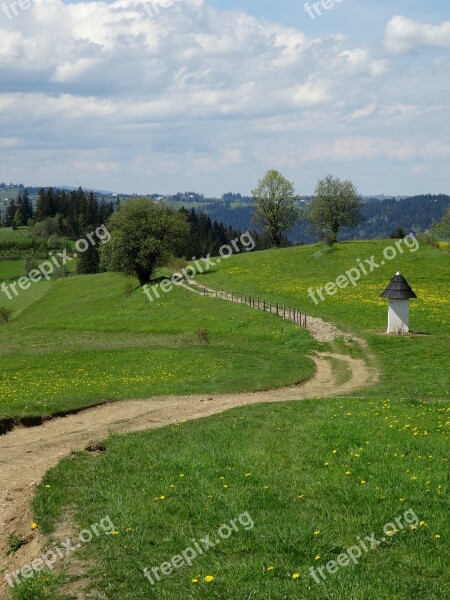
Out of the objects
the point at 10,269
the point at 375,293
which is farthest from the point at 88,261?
the point at 375,293

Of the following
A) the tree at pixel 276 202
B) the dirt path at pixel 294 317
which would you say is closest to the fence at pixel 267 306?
the dirt path at pixel 294 317

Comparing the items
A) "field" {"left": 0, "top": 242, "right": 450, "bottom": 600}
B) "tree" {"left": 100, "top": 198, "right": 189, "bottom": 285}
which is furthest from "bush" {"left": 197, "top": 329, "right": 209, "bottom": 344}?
"tree" {"left": 100, "top": 198, "right": 189, "bottom": 285}

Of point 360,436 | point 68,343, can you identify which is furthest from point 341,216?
point 360,436

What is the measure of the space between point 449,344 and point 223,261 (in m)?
61.9

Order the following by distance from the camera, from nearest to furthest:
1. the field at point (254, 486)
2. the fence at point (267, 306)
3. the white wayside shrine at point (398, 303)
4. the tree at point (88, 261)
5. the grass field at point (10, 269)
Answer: the field at point (254, 486), the white wayside shrine at point (398, 303), the fence at point (267, 306), the tree at point (88, 261), the grass field at point (10, 269)

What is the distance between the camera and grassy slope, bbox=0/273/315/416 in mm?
30609

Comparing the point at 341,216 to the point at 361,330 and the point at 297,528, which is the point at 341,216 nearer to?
the point at 361,330

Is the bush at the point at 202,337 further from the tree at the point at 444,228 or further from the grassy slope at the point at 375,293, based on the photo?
the tree at the point at 444,228

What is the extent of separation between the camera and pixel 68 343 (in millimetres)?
52688

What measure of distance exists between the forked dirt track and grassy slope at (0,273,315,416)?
1213 mm

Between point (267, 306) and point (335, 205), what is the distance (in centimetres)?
5904

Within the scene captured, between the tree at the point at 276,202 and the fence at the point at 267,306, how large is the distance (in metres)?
41.0

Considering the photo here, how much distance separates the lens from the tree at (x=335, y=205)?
384 feet

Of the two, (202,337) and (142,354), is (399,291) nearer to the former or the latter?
(202,337)
